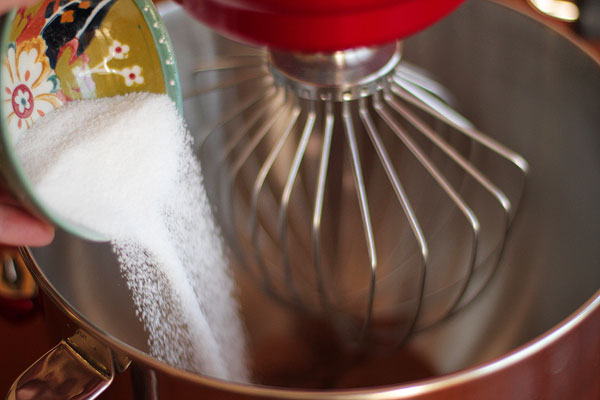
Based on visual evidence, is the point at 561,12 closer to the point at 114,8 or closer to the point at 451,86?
the point at 451,86

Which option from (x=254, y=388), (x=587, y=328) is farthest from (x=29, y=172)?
(x=587, y=328)

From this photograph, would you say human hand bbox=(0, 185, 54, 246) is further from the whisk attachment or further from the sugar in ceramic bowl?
the whisk attachment

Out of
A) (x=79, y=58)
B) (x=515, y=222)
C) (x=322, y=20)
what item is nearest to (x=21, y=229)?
(x=79, y=58)

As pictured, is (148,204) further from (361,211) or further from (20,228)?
(361,211)

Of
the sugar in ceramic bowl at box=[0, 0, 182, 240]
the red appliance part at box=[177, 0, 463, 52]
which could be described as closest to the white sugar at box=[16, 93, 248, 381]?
the sugar in ceramic bowl at box=[0, 0, 182, 240]

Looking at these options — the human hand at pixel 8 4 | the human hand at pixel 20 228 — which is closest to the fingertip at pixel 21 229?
the human hand at pixel 20 228

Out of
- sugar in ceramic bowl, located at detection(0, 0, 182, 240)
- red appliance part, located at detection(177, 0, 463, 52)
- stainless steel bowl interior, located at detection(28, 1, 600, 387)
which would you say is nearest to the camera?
red appliance part, located at detection(177, 0, 463, 52)
